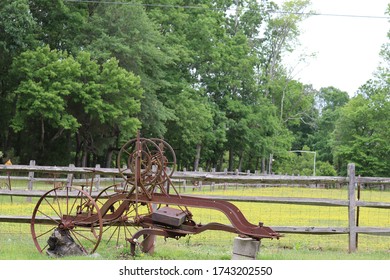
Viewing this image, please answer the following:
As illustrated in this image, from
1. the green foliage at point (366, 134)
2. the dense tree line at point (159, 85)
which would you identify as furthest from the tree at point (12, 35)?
the green foliage at point (366, 134)

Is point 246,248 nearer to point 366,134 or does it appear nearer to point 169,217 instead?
point 169,217

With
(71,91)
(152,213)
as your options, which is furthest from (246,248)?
(71,91)

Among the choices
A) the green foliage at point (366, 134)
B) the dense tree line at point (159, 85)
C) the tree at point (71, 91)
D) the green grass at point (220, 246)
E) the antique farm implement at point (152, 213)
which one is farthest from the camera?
the green foliage at point (366, 134)

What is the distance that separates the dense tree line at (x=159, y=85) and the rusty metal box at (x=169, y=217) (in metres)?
26.6

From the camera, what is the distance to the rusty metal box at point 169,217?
8000mm

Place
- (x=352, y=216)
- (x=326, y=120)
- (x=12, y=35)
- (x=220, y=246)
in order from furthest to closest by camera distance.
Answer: (x=326, y=120)
(x=12, y=35)
(x=352, y=216)
(x=220, y=246)

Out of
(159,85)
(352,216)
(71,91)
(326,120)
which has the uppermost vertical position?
(326,120)

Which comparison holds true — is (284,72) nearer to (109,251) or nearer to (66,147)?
(66,147)

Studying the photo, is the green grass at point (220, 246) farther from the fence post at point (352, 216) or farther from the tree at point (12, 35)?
the tree at point (12, 35)

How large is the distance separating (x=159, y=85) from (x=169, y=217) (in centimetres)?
3475

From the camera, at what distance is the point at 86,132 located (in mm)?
40562

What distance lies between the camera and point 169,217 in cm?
804

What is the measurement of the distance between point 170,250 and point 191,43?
1567 inches

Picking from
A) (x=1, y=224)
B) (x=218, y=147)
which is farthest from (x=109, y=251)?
(x=218, y=147)
